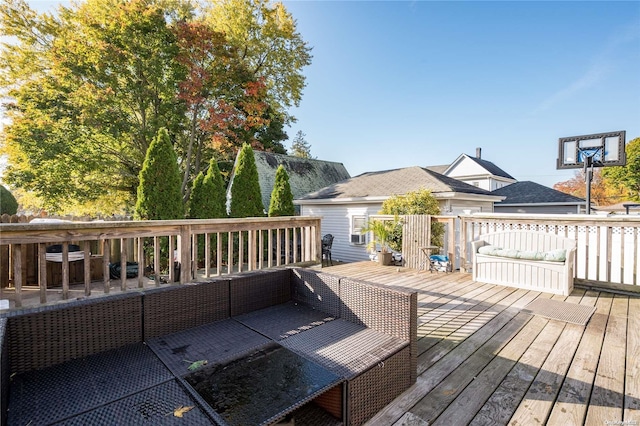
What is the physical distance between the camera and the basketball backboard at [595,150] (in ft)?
28.0

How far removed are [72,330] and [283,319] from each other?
1.36m

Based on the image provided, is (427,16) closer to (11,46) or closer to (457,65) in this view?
(457,65)

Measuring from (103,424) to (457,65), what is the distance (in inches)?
536

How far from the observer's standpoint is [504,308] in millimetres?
3688

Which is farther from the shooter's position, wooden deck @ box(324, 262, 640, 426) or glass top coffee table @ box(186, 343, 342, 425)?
wooden deck @ box(324, 262, 640, 426)

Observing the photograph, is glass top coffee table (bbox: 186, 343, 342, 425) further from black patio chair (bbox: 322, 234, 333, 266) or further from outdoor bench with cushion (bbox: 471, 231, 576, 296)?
black patio chair (bbox: 322, 234, 333, 266)

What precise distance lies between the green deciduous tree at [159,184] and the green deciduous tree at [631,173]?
4142 cm

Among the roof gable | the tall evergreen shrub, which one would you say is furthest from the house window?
the roof gable

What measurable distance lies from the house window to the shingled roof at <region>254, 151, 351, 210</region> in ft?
13.3

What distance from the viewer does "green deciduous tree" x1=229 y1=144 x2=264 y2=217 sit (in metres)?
9.60

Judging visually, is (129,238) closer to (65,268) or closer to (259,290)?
(65,268)

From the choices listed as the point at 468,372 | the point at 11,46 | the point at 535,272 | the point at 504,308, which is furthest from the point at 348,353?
the point at 11,46

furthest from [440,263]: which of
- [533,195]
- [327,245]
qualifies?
[533,195]

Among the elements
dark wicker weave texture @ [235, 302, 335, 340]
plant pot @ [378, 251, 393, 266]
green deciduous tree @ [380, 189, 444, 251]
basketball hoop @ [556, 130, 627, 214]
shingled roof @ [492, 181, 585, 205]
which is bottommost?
plant pot @ [378, 251, 393, 266]
